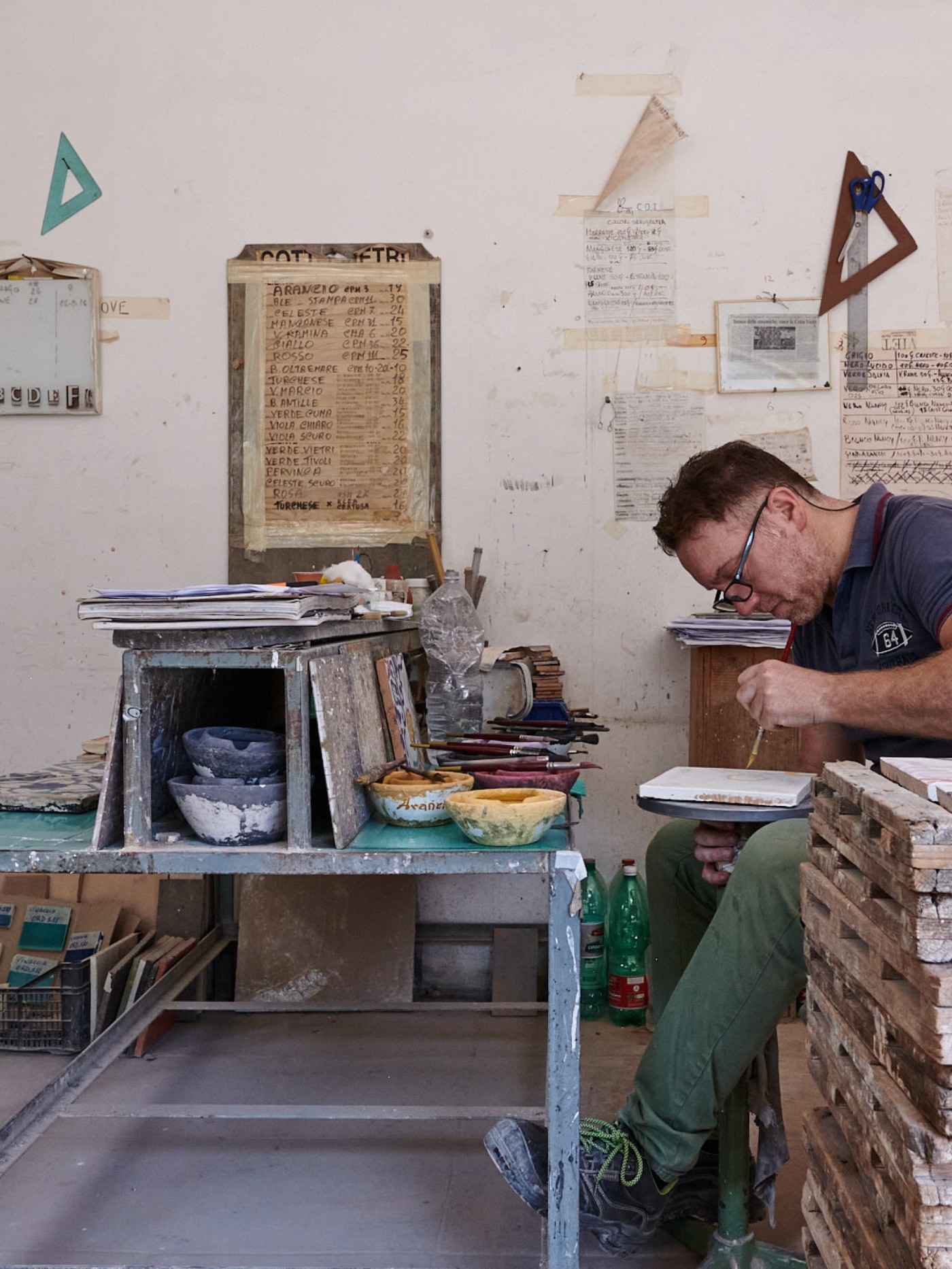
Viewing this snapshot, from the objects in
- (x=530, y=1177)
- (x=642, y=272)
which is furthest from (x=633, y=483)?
(x=530, y=1177)

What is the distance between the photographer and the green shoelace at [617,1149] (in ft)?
5.58

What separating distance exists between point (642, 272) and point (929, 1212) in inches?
105

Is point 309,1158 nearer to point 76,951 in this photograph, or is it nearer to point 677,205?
point 76,951

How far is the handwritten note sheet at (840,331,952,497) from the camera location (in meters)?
3.06

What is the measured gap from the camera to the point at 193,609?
1.63 meters

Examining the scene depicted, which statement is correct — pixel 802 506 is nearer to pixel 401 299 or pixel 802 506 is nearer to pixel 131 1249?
pixel 401 299

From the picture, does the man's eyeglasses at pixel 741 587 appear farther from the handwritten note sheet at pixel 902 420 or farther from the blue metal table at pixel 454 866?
the handwritten note sheet at pixel 902 420

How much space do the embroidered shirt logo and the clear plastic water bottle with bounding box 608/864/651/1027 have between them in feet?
4.47

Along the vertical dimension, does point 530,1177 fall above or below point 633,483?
below

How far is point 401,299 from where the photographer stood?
3135 mm

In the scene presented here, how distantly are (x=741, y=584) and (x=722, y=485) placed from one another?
191 millimetres

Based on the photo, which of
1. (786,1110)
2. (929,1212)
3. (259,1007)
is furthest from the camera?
(259,1007)

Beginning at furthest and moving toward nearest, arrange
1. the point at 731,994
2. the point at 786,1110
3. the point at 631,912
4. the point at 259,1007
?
the point at 631,912
the point at 259,1007
the point at 786,1110
the point at 731,994

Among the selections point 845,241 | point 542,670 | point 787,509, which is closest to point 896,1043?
point 787,509
